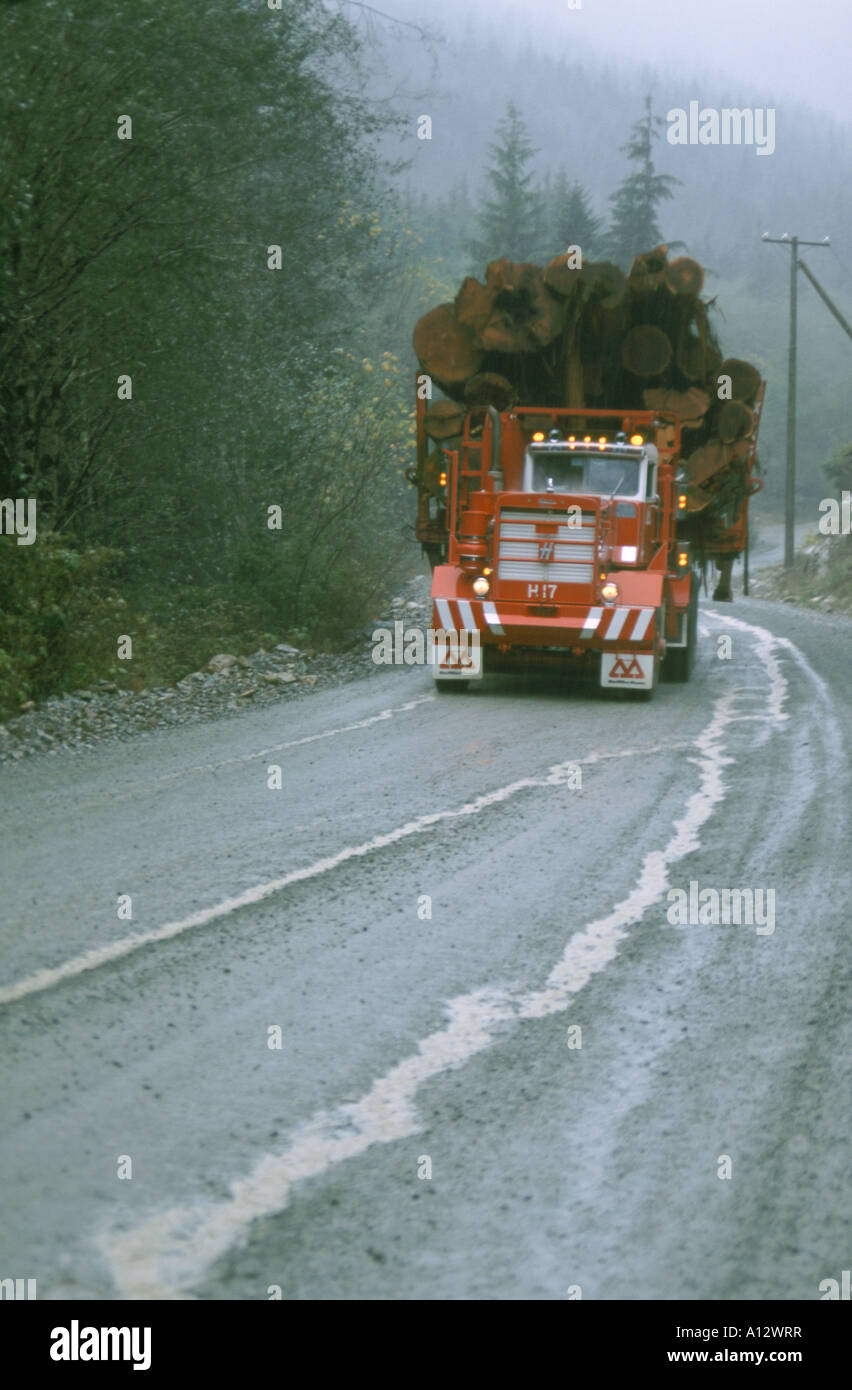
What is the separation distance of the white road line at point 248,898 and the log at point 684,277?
7.91 metres

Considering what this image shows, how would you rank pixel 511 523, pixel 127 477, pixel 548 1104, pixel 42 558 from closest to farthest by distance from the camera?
1. pixel 548 1104
2. pixel 42 558
3. pixel 511 523
4. pixel 127 477

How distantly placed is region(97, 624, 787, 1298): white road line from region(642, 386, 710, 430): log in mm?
10344

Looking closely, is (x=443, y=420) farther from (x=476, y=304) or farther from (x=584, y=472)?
(x=584, y=472)

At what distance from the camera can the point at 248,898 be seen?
20.5 feet

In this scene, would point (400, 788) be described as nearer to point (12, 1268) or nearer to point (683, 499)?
point (12, 1268)

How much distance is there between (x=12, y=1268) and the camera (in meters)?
3.18

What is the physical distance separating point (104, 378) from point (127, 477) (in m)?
1.71

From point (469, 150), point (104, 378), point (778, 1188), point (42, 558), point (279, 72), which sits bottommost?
point (778, 1188)

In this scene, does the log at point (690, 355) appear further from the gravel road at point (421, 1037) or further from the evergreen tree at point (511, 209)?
the evergreen tree at point (511, 209)

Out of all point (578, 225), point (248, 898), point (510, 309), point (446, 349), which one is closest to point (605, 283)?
point (510, 309)

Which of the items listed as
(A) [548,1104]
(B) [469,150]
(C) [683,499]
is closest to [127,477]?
(C) [683,499]

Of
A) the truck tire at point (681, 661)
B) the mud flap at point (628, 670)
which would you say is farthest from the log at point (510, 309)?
the mud flap at point (628, 670)

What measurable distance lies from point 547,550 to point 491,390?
2.73 meters

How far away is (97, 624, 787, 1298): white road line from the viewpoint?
128 inches
